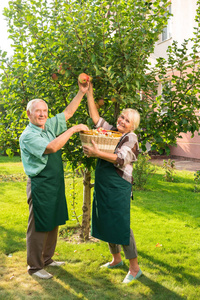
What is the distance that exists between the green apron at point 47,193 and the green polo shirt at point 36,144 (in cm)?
10

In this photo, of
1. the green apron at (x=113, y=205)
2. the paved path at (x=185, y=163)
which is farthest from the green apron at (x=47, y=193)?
the paved path at (x=185, y=163)

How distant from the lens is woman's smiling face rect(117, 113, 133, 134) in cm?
341

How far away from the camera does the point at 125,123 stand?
11.2ft

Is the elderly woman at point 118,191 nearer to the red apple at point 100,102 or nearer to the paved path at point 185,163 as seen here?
the red apple at point 100,102

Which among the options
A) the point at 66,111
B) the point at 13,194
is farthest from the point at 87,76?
the point at 13,194

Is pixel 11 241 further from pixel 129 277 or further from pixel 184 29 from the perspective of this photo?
pixel 184 29

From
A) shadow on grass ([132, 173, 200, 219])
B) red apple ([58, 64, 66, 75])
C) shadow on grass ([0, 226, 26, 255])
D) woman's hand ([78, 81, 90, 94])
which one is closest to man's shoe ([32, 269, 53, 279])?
shadow on grass ([0, 226, 26, 255])

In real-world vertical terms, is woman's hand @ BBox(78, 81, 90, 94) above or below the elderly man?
above

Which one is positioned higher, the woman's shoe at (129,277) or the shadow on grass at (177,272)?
the woman's shoe at (129,277)

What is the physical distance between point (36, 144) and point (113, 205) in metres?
1.03

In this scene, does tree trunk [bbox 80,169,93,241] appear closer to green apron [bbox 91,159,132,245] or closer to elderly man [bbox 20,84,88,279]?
elderly man [bbox 20,84,88,279]

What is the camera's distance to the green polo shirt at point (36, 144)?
323 centimetres

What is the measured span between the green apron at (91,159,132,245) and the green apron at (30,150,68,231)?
50 cm

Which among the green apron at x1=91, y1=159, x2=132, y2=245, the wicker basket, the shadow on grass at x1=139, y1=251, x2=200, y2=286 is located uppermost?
the wicker basket
